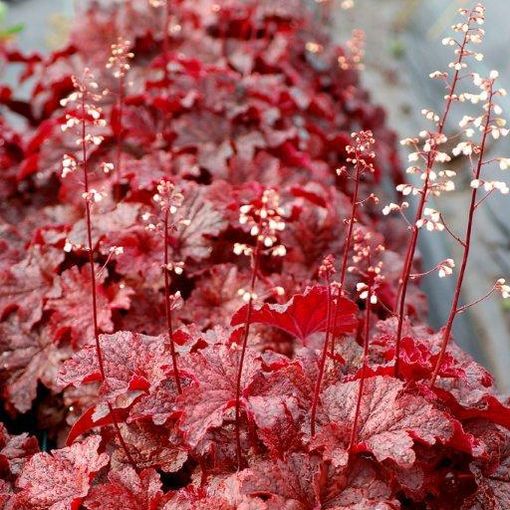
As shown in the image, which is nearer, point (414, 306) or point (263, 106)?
point (414, 306)

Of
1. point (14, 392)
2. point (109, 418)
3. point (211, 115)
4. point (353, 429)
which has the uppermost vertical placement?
point (211, 115)

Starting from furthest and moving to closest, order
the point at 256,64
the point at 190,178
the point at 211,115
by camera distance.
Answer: the point at 256,64, the point at 211,115, the point at 190,178

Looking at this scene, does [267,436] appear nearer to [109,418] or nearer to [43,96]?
[109,418]

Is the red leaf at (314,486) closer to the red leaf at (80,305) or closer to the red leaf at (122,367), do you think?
the red leaf at (122,367)

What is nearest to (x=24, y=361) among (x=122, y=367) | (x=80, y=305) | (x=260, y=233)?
(x=80, y=305)

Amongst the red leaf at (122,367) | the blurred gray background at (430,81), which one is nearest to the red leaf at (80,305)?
the red leaf at (122,367)

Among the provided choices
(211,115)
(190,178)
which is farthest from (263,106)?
(190,178)

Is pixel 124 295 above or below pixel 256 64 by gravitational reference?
below
